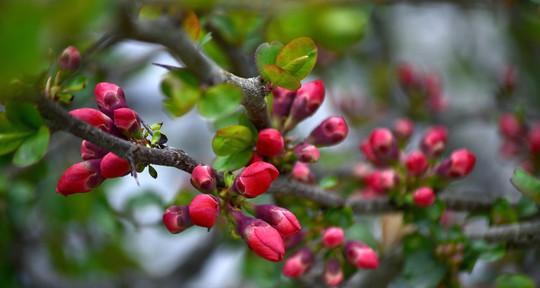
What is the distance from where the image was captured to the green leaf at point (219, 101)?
1265mm

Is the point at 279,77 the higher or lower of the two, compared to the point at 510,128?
higher

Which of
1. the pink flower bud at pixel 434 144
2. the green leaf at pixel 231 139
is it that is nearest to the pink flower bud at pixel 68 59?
the green leaf at pixel 231 139

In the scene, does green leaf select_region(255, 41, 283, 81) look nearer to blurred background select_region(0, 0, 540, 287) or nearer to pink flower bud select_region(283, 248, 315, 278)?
blurred background select_region(0, 0, 540, 287)

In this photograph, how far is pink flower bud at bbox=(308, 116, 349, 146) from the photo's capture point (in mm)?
1410

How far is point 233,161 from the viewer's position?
1.26 m

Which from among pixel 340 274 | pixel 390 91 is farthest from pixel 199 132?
pixel 340 274

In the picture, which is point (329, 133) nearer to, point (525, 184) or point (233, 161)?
point (233, 161)

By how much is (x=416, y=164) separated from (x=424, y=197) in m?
0.09

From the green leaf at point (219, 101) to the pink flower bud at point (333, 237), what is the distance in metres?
0.36

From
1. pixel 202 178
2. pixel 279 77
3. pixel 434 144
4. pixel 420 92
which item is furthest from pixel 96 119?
pixel 420 92

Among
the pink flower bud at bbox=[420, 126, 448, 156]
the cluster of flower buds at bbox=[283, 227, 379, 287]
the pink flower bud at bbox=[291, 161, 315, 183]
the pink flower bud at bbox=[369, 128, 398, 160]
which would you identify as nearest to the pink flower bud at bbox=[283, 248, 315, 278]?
the cluster of flower buds at bbox=[283, 227, 379, 287]

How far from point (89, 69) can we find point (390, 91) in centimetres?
156

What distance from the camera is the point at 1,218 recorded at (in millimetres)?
2062

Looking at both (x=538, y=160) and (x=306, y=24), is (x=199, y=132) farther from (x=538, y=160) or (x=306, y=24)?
(x=538, y=160)
